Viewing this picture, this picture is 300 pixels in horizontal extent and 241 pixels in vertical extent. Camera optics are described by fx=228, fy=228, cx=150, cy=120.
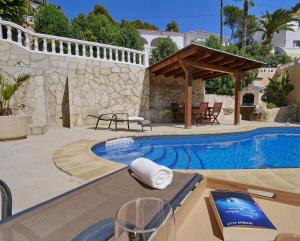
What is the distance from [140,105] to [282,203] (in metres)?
9.76

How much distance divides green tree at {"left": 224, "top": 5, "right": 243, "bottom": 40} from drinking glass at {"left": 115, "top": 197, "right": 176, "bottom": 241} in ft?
128

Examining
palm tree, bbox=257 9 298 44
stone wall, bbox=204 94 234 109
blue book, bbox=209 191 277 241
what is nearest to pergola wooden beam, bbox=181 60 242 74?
stone wall, bbox=204 94 234 109

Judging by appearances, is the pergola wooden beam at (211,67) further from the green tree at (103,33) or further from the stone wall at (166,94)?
the green tree at (103,33)

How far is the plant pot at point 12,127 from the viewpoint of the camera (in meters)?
6.12

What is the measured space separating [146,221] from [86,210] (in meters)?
0.68

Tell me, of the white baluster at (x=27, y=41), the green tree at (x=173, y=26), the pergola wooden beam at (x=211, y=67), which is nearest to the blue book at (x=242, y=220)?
the pergola wooden beam at (x=211, y=67)

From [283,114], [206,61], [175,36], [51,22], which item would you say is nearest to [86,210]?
[206,61]

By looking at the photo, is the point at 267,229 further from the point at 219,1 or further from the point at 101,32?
the point at 219,1

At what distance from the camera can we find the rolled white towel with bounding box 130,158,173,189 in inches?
65.8

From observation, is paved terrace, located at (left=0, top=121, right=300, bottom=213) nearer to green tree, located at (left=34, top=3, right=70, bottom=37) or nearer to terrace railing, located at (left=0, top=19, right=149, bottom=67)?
terrace railing, located at (left=0, top=19, right=149, bottom=67)

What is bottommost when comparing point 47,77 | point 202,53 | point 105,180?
point 105,180

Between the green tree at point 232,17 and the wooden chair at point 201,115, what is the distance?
98.6 feet

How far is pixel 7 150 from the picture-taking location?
5.17 meters

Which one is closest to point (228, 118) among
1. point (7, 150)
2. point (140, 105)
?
point (140, 105)
